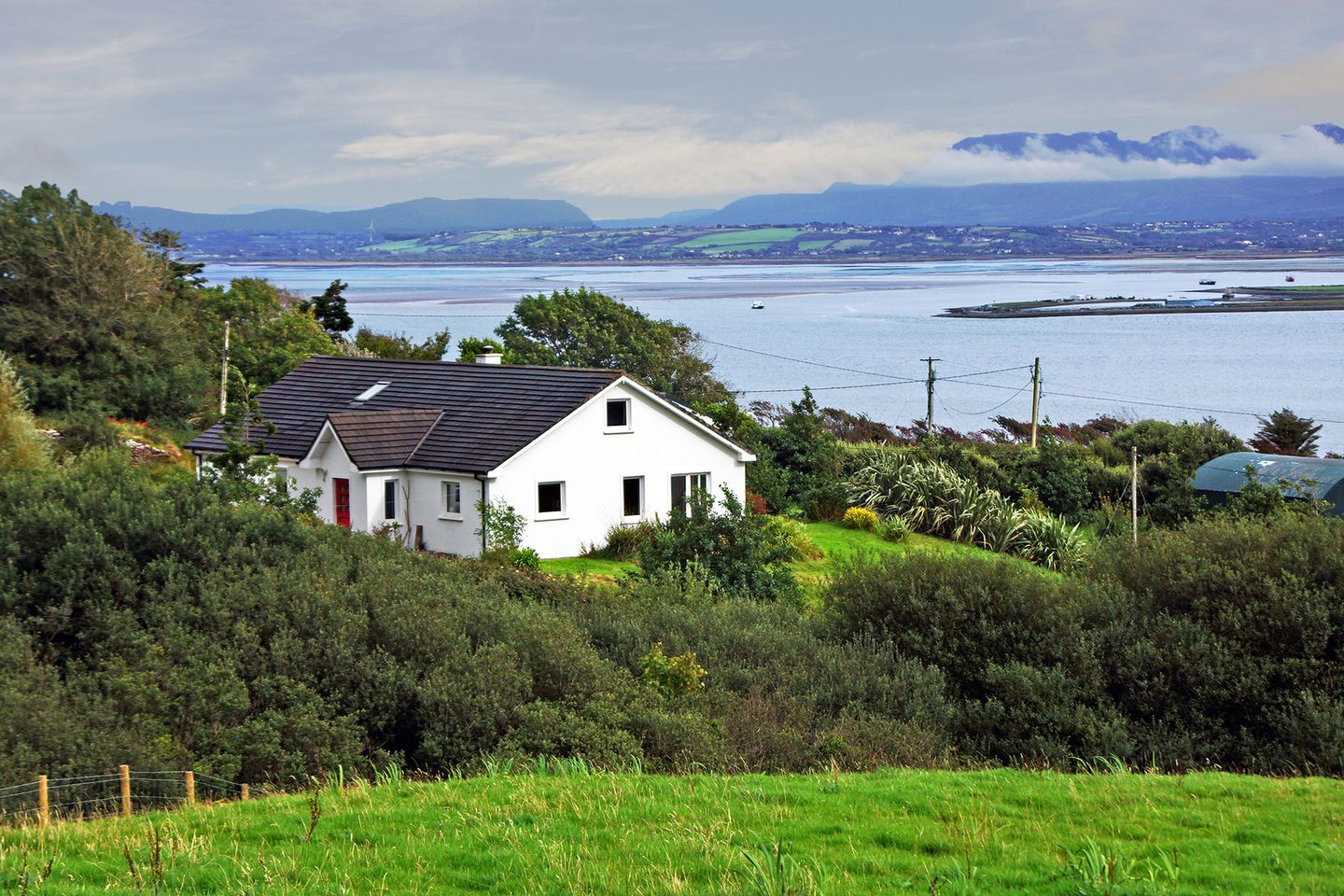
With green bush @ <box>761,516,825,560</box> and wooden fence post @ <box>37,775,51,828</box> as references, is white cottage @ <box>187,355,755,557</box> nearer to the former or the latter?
Result: green bush @ <box>761,516,825,560</box>

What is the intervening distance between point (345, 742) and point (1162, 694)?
10.2 metres

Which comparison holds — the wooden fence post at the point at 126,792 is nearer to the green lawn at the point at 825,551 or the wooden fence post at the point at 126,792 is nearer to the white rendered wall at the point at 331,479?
the green lawn at the point at 825,551

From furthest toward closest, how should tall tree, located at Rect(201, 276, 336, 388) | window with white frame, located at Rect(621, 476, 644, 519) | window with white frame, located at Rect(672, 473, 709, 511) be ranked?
tall tree, located at Rect(201, 276, 336, 388), window with white frame, located at Rect(672, 473, 709, 511), window with white frame, located at Rect(621, 476, 644, 519)

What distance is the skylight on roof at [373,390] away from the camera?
124 ft

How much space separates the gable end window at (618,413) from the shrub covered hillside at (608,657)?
567 inches

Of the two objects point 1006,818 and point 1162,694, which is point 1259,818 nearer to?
point 1006,818

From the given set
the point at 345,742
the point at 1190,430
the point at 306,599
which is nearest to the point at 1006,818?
the point at 345,742

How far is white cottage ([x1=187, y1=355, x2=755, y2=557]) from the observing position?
33.2 metres

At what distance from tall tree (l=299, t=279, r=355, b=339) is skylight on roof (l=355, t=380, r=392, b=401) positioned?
2766 centimetres

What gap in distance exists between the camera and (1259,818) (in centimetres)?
1060

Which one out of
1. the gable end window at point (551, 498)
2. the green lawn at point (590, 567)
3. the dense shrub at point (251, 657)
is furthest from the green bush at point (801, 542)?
the dense shrub at point (251, 657)

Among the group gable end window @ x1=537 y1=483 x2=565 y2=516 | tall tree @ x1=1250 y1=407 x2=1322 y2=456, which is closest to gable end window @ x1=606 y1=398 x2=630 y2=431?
gable end window @ x1=537 y1=483 x2=565 y2=516

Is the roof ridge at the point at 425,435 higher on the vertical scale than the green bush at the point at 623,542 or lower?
higher

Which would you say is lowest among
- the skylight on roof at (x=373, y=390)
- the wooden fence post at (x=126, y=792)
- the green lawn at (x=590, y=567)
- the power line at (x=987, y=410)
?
the power line at (x=987, y=410)
